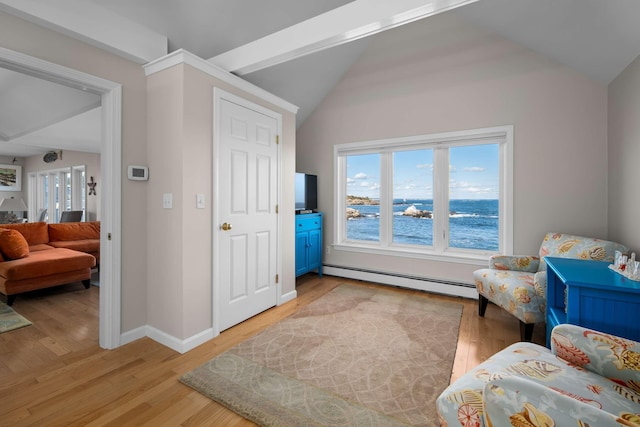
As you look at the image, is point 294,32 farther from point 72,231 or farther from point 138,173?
point 72,231

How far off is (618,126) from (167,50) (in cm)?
394

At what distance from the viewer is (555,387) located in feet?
3.61

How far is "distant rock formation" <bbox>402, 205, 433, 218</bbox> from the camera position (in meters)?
3.75

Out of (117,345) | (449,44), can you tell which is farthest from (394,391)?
(449,44)

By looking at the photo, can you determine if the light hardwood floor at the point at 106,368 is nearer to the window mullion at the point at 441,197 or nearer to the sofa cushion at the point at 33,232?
the window mullion at the point at 441,197

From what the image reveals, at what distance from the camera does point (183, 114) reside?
2154 millimetres

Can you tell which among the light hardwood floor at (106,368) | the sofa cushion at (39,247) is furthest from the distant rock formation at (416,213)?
the sofa cushion at (39,247)

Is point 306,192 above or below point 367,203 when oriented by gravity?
above

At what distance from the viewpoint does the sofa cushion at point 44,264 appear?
10.0 ft

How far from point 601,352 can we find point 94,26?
345 cm

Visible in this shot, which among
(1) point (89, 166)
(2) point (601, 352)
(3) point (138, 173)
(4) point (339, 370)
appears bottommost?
(4) point (339, 370)

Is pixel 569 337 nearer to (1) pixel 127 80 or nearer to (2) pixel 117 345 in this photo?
(2) pixel 117 345

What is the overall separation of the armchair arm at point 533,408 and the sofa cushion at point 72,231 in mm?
6176

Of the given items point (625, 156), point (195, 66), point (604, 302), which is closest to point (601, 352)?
point (604, 302)
